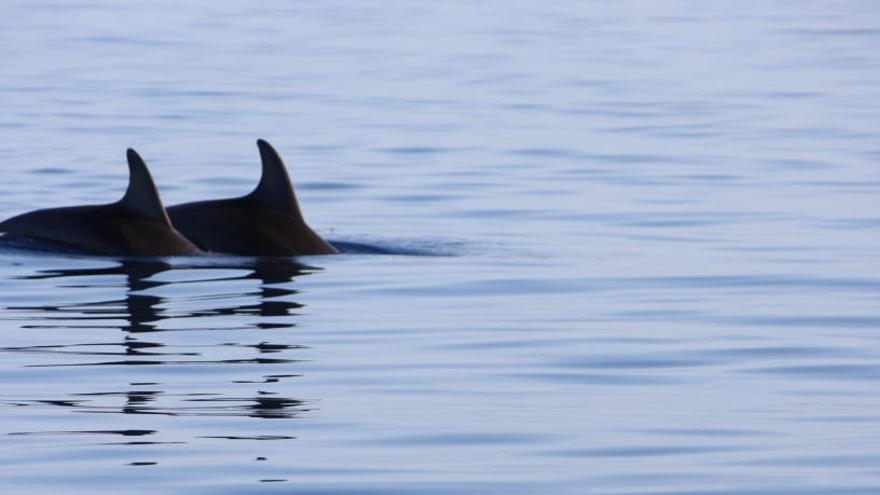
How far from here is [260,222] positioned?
16.5 metres

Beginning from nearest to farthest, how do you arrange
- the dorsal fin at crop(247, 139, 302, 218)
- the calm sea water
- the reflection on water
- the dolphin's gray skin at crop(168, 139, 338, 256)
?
the calm sea water < the reflection on water < the dolphin's gray skin at crop(168, 139, 338, 256) < the dorsal fin at crop(247, 139, 302, 218)

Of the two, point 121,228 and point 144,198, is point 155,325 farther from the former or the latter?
point 121,228

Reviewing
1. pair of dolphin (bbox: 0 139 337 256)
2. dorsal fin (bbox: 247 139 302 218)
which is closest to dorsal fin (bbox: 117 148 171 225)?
pair of dolphin (bbox: 0 139 337 256)

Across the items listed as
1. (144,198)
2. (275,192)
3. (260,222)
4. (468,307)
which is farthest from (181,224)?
(468,307)

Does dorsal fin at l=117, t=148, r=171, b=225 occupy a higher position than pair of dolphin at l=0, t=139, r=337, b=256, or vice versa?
dorsal fin at l=117, t=148, r=171, b=225

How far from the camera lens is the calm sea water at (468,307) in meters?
8.86

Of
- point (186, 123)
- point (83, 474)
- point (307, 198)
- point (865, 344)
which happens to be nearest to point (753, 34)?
point (186, 123)

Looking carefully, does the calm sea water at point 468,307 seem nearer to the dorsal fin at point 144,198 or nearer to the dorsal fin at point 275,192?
the dorsal fin at point 144,198

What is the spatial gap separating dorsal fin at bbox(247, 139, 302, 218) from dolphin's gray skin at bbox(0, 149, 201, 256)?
0.82 meters

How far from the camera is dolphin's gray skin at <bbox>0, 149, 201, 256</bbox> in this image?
1577 cm

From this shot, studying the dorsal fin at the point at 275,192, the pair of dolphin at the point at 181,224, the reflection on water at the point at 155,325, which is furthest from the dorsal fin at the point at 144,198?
the dorsal fin at the point at 275,192

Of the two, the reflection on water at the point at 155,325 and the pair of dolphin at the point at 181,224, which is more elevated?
the pair of dolphin at the point at 181,224

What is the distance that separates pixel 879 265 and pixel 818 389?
210 inches

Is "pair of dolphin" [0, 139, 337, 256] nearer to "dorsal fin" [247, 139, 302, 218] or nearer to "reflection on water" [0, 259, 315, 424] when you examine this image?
"dorsal fin" [247, 139, 302, 218]
